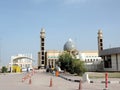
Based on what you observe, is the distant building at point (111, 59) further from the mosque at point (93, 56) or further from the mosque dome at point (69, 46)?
the mosque dome at point (69, 46)

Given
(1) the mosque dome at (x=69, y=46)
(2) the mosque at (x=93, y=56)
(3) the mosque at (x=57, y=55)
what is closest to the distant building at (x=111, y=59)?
(2) the mosque at (x=93, y=56)

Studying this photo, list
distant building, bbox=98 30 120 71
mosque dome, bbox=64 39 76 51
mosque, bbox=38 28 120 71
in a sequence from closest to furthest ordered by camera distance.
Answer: distant building, bbox=98 30 120 71, mosque, bbox=38 28 120 71, mosque dome, bbox=64 39 76 51

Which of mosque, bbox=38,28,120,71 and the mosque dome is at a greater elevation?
the mosque dome

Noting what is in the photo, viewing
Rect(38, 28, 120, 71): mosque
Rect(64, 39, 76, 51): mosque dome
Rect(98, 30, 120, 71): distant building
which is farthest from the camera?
Rect(64, 39, 76, 51): mosque dome

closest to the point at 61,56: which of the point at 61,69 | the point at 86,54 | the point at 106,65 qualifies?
the point at 61,69

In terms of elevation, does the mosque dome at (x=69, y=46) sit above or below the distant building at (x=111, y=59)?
above

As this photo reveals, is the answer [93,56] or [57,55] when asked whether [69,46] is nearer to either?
[57,55]

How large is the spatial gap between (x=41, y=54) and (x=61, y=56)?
6980 centimetres

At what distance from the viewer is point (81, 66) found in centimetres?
4059

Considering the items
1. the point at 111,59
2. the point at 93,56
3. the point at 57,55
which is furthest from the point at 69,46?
the point at 111,59

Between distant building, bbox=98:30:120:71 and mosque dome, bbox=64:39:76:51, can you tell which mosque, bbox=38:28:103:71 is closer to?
mosque dome, bbox=64:39:76:51

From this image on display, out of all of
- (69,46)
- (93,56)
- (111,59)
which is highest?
(69,46)

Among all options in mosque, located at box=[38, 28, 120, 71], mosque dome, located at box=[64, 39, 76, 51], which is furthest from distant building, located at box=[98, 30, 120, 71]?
mosque dome, located at box=[64, 39, 76, 51]

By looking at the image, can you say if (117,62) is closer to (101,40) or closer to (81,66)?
(81,66)
